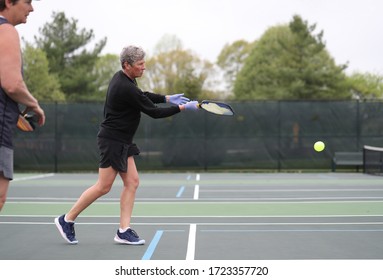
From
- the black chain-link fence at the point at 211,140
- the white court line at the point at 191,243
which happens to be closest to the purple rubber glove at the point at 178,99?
the white court line at the point at 191,243

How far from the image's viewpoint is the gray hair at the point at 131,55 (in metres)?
5.57

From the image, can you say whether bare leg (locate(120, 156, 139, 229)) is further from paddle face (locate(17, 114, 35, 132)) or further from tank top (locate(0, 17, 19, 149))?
tank top (locate(0, 17, 19, 149))

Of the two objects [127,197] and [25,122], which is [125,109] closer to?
[127,197]

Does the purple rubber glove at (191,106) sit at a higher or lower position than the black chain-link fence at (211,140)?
higher

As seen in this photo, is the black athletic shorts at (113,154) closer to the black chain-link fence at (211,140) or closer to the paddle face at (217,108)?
the paddle face at (217,108)

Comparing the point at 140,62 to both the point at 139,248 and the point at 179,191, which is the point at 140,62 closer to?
the point at 139,248

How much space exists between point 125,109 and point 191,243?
1415 millimetres

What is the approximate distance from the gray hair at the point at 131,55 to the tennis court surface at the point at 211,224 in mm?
1697

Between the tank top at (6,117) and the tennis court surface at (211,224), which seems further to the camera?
the tennis court surface at (211,224)

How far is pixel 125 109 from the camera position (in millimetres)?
5602

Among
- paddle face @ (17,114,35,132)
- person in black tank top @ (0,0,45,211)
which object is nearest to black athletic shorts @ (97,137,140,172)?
paddle face @ (17,114,35,132)

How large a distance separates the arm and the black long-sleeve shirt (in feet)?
5.73

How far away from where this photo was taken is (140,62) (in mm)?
5590

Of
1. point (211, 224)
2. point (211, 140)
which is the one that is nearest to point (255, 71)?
point (211, 140)
